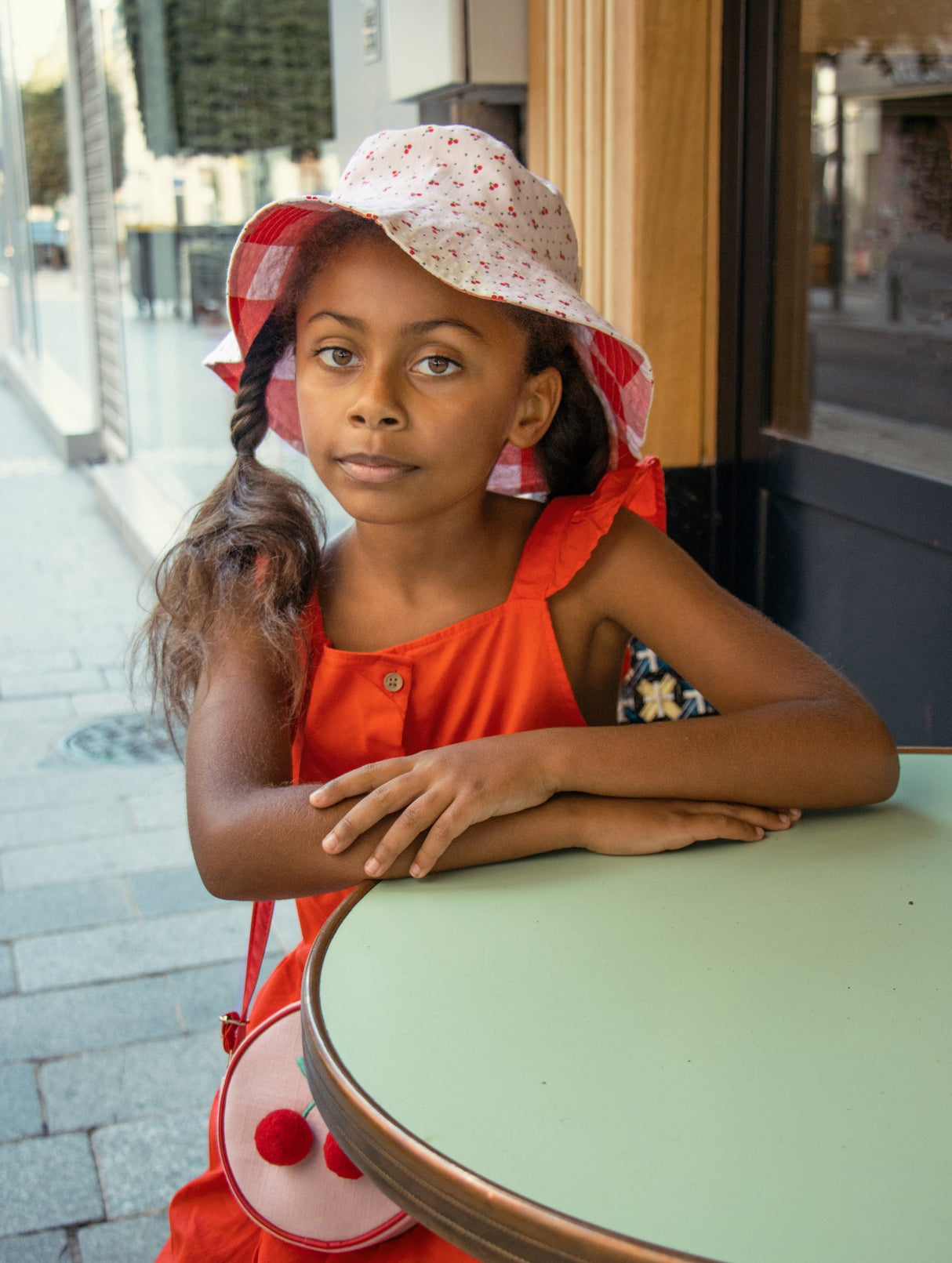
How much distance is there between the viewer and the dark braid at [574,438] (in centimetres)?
171

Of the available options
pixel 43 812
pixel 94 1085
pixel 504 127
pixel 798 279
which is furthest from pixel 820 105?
pixel 43 812

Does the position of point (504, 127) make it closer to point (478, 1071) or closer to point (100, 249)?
point (478, 1071)

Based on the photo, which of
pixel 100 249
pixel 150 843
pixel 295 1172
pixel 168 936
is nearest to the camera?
pixel 295 1172

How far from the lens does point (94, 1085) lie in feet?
7.73

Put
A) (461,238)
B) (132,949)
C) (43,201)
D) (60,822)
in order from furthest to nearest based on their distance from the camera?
(43,201) < (60,822) < (132,949) < (461,238)

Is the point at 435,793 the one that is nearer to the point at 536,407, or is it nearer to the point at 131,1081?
the point at 536,407

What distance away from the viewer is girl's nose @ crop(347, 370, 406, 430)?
4.57ft

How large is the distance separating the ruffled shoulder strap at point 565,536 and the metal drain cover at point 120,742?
98.0 inches

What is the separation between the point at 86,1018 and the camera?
101 inches

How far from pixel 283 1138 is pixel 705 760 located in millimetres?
537

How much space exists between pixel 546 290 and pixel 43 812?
2.63 metres

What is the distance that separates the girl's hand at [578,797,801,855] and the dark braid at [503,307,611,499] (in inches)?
24.7

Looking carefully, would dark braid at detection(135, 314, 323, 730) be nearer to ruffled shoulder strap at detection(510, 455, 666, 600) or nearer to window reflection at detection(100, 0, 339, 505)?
ruffled shoulder strap at detection(510, 455, 666, 600)

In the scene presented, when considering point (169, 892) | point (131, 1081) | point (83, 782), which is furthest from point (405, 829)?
point (83, 782)
